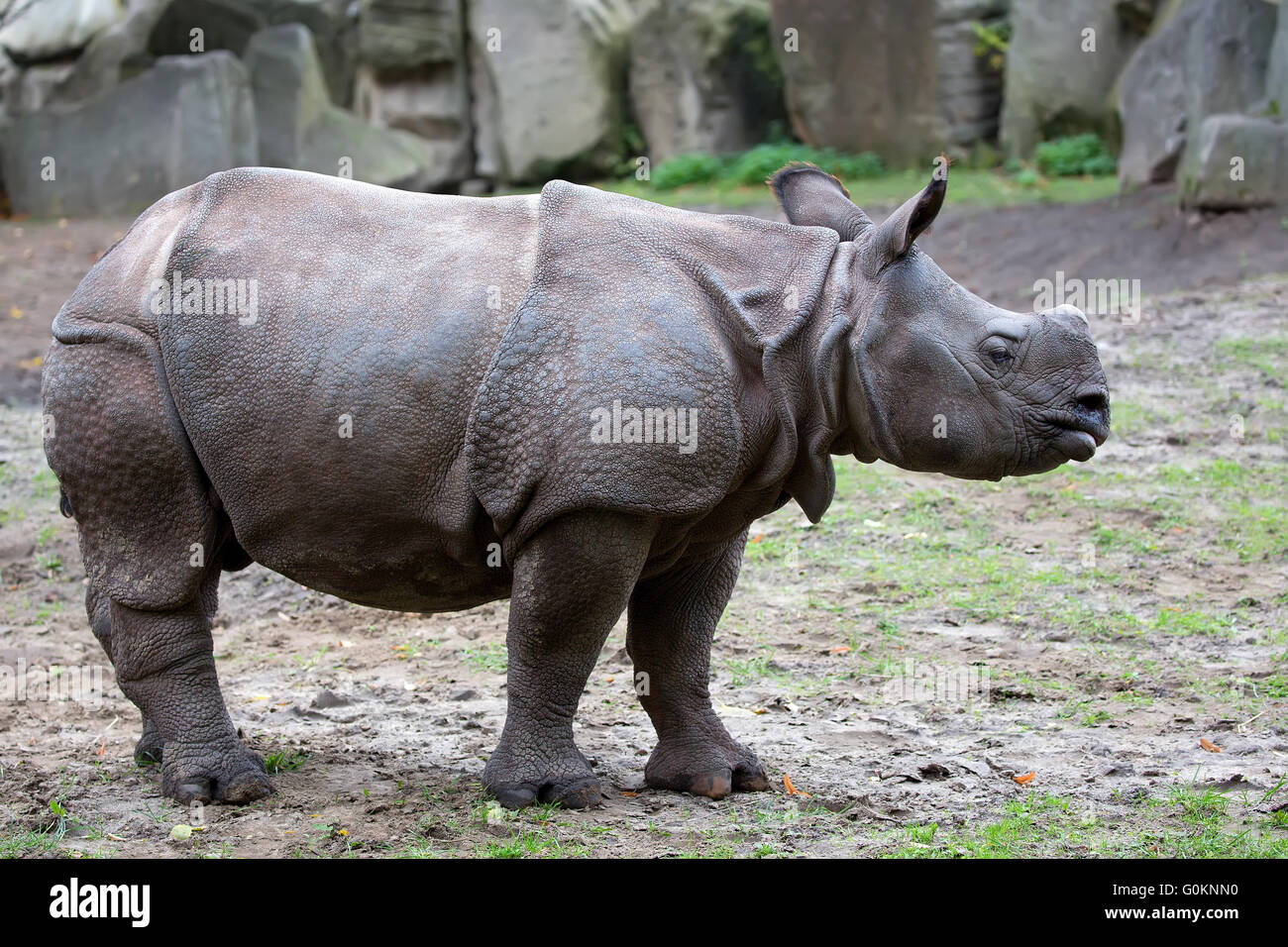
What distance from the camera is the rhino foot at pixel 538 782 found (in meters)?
5.14

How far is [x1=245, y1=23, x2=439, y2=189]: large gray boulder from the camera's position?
1981 centimetres

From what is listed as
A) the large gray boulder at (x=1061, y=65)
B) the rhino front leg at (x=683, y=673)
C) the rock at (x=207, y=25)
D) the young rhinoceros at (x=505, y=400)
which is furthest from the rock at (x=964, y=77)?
the rhino front leg at (x=683, y=673)

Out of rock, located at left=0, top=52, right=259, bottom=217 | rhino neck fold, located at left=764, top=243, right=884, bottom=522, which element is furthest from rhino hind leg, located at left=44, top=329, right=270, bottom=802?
rock, located at left=0, top=52, right=259, bottom=217

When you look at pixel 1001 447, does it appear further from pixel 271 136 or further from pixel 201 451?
pixel 271 136

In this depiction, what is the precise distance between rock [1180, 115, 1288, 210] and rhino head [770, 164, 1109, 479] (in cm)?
993

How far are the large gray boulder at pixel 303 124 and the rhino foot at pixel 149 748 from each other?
14.8 metres

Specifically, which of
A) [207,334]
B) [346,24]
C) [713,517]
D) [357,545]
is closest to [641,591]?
[713,517]

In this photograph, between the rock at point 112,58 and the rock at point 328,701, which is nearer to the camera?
the rock at point 328,701

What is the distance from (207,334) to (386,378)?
64 centimetres

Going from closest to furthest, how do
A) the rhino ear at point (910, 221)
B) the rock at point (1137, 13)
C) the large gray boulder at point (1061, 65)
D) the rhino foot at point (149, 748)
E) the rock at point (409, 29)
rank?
1. the rhino ear at point (910, 221)
2. the rhino foot at point (149, 748)
3. the rock at point (1137, 13)
4. the large gray boulder at point (1061, 65)
5. the rock at point (409, 29)

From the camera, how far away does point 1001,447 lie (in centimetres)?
494

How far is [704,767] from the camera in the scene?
547 centimetres

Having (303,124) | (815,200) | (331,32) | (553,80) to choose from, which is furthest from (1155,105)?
(331,32)

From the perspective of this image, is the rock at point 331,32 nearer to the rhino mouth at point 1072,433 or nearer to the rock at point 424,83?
the rock at point 424,83
